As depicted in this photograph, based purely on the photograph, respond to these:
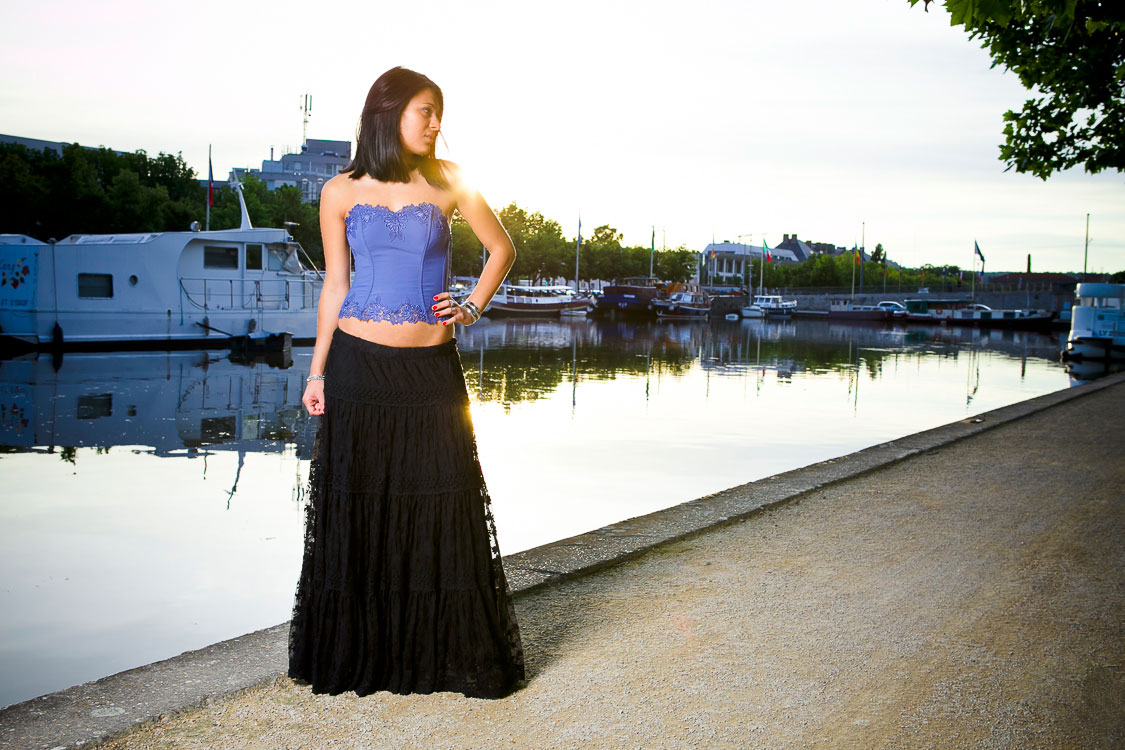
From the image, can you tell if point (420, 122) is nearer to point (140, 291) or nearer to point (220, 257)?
point (140, 291)

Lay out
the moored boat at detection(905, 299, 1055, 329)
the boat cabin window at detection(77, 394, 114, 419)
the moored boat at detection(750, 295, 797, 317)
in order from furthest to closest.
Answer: the moored boat at detection(750, 295, 797, 317) < the moored boat at detection(905, 299, 1055, 329) < the boat cabin window at detection(77, 394, 114, 419)

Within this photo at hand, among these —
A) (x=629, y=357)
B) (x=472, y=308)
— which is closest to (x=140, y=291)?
(x=629, y=357)

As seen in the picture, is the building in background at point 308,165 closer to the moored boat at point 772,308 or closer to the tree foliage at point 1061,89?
the moored boat at point 772,308

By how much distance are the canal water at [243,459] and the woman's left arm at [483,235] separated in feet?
9.57

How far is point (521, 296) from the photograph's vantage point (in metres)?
72.8

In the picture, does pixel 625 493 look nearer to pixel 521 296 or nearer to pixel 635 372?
pixel 635 372

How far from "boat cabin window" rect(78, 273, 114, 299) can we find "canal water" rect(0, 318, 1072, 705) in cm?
448

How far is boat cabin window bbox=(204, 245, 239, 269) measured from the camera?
31266 millimetres

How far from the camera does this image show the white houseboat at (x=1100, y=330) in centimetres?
3366

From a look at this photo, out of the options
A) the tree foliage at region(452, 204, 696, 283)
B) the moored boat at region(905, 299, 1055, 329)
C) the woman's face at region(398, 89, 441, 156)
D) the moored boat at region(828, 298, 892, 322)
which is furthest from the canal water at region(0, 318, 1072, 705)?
the moored boat at region(828, 298, 892, 322)

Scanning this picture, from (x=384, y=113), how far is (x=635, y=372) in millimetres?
20871

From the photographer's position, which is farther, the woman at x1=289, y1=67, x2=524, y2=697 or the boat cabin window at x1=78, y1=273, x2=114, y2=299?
the boat cabin window at x1=78, y1=273, x2=114, y2=299

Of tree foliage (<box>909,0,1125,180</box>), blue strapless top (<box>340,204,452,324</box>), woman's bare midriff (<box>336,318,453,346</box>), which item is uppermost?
tree foliage (<box>909,0,1125,180</box>)

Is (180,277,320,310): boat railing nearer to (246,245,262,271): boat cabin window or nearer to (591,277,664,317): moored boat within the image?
(246,245,262,271): boat cabin window
